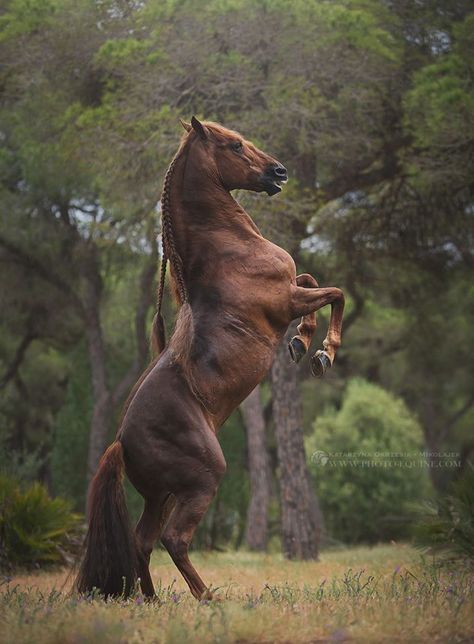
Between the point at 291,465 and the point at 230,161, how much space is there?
7.97m

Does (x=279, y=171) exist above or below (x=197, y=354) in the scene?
above

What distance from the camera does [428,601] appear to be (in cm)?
508

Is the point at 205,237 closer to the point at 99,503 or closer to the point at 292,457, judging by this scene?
the point at 99,503

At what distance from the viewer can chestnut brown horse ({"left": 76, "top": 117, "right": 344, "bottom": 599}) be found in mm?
5660

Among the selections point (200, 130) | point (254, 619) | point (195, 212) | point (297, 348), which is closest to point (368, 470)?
point (297, 348)

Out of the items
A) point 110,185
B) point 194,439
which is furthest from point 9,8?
point 194,439

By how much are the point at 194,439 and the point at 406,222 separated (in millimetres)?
10742

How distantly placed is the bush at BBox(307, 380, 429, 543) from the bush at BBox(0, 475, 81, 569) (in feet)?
25.5

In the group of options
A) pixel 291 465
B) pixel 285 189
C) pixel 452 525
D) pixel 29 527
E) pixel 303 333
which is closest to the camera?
pixel 303 333

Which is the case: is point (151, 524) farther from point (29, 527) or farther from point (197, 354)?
point (29, 527)

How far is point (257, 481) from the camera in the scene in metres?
18.6

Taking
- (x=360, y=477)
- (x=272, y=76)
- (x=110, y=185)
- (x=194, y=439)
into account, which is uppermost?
(x=272, y=76)

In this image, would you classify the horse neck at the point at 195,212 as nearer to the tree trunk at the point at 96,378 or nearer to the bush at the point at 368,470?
the bush at the point at 368,470

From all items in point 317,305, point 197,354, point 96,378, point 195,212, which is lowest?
point 96,378
